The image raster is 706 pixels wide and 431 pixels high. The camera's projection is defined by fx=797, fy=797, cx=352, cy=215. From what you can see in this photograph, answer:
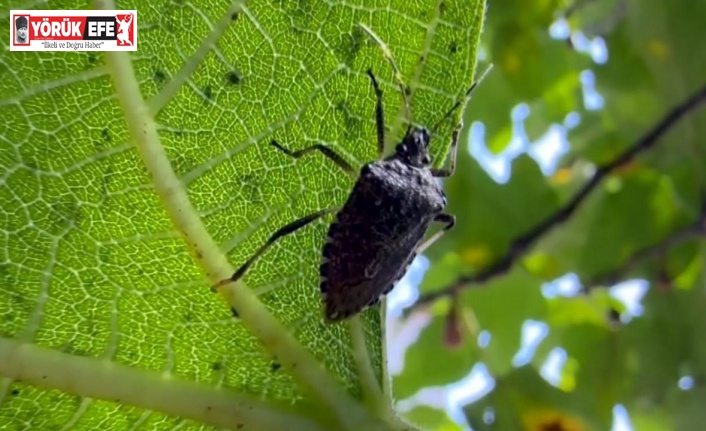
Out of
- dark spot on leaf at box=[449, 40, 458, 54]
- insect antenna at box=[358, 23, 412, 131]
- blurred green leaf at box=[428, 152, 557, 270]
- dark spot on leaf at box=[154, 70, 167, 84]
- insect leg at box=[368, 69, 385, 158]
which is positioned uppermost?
blurred green leaf at box=[428, 152, 557, 270]

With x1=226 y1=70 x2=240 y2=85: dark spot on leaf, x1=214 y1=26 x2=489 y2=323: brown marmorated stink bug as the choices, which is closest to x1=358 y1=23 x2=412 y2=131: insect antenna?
x1=214 y1=26 x2=489 y2=323: brown marmorated stink bug

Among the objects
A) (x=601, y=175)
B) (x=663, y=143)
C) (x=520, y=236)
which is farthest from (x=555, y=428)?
(x=663, y=143)

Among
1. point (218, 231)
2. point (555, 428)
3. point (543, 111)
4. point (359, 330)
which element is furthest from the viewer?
point (543, 111)

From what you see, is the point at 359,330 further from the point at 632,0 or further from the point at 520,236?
the point at 632,0

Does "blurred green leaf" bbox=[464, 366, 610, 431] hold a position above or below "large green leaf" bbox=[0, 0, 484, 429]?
below

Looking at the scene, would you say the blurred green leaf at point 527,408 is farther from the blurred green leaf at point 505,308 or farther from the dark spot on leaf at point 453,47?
the dark spot on leaf at point 453,47

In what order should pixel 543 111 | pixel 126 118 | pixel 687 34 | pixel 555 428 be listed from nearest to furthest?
1. pixel 126 118
2. pixel 555 428
3. pixel 687 34
4. pixel 543 111

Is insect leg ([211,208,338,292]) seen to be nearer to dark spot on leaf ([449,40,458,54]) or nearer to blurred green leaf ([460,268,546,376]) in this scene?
dark spot on leaf ([449,40,458,54])
